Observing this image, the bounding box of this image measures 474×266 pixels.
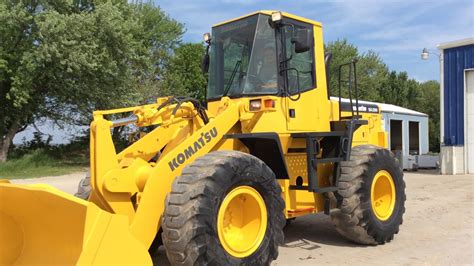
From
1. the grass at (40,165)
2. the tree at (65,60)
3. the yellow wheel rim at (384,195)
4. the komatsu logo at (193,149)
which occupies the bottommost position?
the grass at (40,165)

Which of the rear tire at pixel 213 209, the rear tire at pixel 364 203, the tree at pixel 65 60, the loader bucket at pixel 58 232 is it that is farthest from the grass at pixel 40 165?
the rear tire at pixel 213 209

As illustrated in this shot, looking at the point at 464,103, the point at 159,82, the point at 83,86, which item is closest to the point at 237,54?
the point at 464,103

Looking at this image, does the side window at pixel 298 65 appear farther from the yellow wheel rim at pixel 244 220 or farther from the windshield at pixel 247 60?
the yellow wheel rim at pixel 244 220

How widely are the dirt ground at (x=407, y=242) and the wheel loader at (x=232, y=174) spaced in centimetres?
31

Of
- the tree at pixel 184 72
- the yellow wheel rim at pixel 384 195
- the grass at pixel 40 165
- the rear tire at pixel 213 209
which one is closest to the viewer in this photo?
the rear tire at pixel 213 209

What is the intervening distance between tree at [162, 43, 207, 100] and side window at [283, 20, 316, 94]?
936 inches

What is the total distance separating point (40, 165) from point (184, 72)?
12080 mm

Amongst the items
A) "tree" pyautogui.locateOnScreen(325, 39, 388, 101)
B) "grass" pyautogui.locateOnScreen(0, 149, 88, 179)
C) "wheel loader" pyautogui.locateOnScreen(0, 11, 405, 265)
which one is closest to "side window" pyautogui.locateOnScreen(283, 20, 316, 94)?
"wheel loader" pyautogui.locateOnScreen(0, 11, 405, 265)

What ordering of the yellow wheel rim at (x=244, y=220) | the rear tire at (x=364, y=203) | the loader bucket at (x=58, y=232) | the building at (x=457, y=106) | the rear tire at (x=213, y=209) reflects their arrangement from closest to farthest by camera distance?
the loader bucket at (x=58, y=232) < the rear tire at (x=213, y=209) < the yellow wheel rim at (x=244, y=220) < the rear tire at (x=364, y=203) < the building at (x=457, y=106)

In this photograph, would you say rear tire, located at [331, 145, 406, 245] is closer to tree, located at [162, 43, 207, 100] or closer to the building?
the building

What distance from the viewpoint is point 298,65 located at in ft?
21.7

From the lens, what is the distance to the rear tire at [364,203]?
6.58 m

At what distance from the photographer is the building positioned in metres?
18.8

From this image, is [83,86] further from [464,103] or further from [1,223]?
[1,223]
